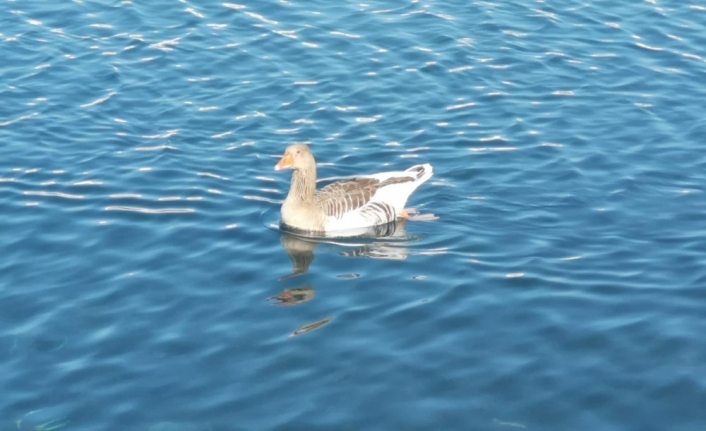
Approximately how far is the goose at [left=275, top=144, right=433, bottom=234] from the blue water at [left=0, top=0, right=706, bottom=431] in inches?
16.4

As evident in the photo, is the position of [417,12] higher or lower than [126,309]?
higher

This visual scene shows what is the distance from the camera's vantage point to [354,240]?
59.6 ft

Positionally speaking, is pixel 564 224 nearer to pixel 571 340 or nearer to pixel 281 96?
pixel 571 340

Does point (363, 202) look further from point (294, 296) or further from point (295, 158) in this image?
point (294, 296)

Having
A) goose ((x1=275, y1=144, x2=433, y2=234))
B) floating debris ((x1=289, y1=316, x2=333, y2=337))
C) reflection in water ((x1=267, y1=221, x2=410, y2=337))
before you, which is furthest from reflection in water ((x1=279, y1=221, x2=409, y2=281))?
floating debris ((x1=289, y1=316, x2=333, y2=337))

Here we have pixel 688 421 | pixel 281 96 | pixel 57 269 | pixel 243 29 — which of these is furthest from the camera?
pixel 243 29

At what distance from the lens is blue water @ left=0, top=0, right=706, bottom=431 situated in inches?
529

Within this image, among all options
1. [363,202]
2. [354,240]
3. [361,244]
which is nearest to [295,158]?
[363,202]

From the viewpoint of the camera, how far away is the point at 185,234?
17656 millimetres

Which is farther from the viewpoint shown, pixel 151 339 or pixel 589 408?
pixel 151 339

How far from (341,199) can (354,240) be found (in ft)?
2.53

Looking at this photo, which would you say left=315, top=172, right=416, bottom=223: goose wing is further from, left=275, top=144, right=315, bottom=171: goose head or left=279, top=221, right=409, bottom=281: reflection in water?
left=275, top=144, right=315, bottom=171: goose head

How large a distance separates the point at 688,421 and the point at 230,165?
32.2ft

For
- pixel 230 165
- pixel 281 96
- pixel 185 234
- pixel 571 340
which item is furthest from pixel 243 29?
pixel 571 340
